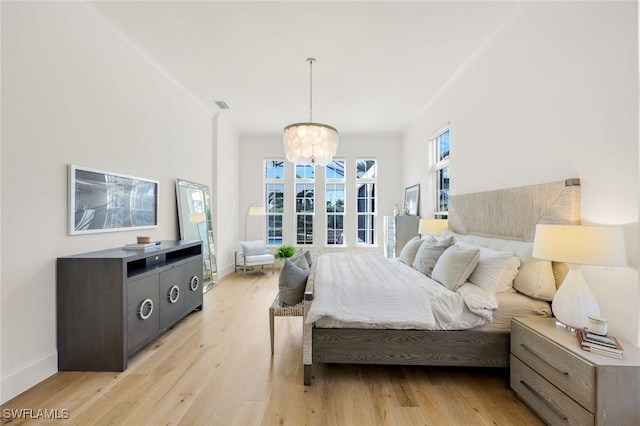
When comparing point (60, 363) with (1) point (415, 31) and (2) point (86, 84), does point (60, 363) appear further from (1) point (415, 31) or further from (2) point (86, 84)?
A: (1) point (415, 31)

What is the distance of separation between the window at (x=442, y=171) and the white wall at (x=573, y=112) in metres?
1.00

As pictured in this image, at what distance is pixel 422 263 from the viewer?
284 cm

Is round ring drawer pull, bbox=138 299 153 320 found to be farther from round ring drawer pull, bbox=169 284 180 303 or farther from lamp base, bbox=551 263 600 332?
lamp base, bbox=551 263 600 332

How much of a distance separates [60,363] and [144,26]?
10.2 feet

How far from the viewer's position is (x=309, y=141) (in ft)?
10.1

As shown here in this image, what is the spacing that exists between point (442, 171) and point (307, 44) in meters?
2.84

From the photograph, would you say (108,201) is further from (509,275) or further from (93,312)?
(509,275)

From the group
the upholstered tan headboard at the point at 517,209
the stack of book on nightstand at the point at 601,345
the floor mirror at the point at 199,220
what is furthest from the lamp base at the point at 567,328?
the floor mirror at the point at 199,220

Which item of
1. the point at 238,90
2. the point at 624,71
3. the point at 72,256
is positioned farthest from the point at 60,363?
the point at 624,71

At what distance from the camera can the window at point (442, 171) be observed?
13.9ft

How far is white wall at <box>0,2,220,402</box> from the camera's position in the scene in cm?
189

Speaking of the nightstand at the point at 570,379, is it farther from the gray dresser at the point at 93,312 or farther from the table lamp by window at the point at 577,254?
the gray dresser at the point at 93,312

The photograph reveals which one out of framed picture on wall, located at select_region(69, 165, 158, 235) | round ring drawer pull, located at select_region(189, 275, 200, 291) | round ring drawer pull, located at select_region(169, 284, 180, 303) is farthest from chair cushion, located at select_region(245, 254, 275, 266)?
round ring drawer pull, located at select_region(169, 284, 180, 303)

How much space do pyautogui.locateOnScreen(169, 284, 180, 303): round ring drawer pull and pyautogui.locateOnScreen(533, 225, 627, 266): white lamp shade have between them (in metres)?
3.28
